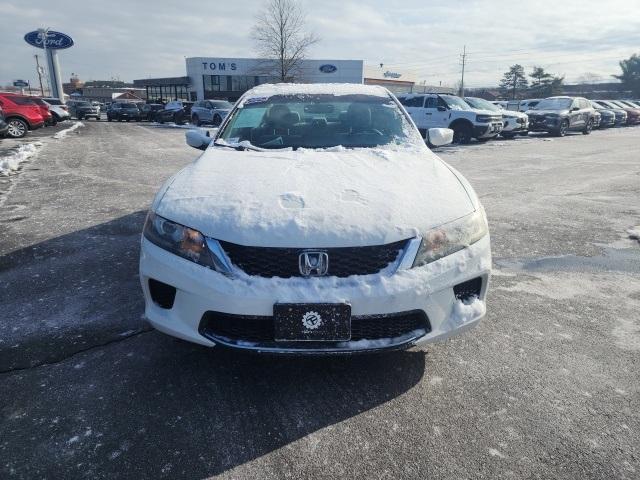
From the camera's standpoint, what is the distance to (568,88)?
7325cm

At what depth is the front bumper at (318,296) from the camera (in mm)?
1933

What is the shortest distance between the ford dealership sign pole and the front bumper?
40051mm

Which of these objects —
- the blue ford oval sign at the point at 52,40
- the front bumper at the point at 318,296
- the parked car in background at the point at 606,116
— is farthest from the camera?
the blue ford oval sign at the point at 52,40

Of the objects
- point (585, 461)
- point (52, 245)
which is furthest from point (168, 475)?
point (52, 245)

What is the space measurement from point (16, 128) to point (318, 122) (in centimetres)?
Result: 1683

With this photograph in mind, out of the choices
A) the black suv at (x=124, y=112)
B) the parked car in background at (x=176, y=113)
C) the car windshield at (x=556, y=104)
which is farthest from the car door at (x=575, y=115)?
the black suv at (x=124, y=112)

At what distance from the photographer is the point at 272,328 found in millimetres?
1973

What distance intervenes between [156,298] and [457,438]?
5.22 ft

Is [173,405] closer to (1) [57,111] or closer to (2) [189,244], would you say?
(2) [189,244]

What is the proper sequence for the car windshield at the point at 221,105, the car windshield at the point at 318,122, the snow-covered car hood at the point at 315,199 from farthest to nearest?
the car windshield at the point at 221,105 → the car windshield at the point at 318,122 → the snow-covered car hood at the point at 315,199

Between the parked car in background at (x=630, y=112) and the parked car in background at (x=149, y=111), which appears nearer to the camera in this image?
the parked car in background at (x=630, y=112)

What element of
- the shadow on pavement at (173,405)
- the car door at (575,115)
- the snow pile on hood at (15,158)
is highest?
the car door at (575,115)

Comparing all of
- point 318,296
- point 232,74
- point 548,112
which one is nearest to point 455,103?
point 548,112

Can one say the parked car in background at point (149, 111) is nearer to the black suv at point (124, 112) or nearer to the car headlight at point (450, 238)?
the black suv at point (124, 112)
